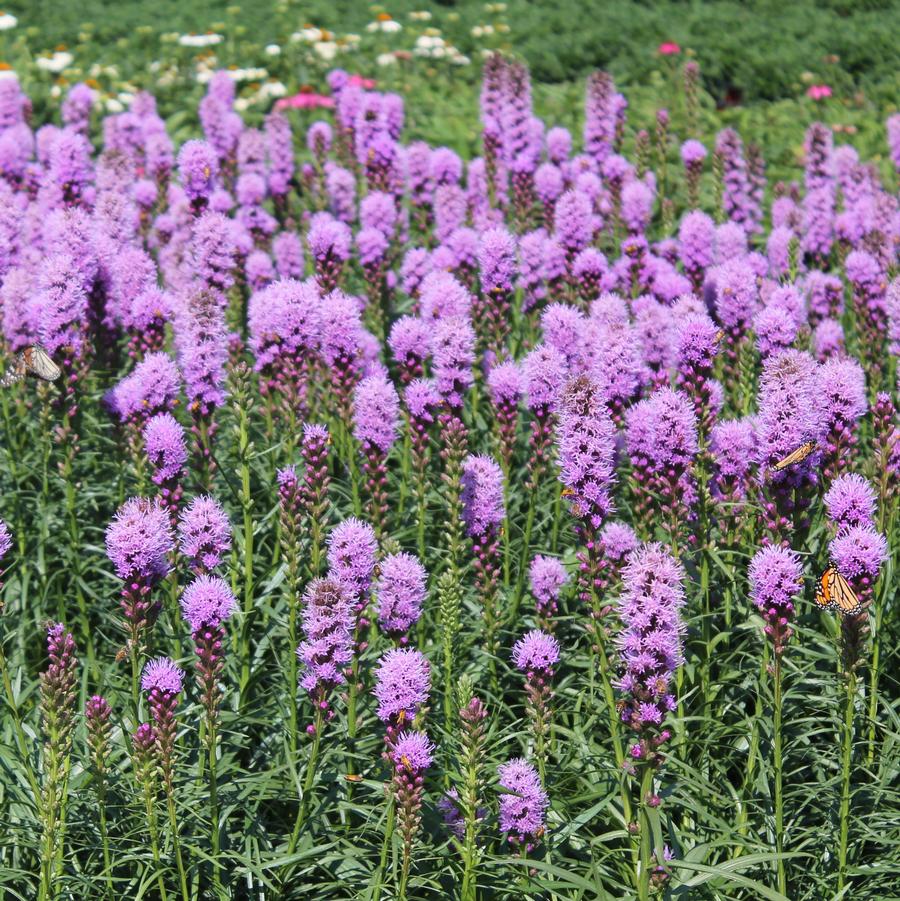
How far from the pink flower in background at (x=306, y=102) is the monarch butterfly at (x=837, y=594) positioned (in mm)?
10643

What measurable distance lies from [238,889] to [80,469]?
2.83 metres

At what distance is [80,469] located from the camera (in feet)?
23.4

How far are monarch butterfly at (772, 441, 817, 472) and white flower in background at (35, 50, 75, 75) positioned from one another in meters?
13.1

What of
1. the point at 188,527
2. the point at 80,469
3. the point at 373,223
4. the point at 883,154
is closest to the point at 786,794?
the point at 188,527

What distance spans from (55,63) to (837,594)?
1383 cm

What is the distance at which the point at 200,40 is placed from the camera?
656 inches

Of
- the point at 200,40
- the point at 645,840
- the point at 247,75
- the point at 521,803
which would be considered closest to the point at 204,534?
the point at 521,803

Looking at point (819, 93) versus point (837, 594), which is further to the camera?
point (819, 93)

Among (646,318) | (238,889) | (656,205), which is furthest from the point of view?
(656,205)

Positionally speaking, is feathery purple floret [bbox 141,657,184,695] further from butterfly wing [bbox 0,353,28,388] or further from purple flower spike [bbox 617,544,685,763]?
butterfly wing [bbox 0,353,28,388]

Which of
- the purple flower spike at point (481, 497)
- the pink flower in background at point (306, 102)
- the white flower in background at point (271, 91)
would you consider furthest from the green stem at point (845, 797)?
the white flower in background at point (271, 91)

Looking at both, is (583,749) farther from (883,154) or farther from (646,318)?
(883,154)

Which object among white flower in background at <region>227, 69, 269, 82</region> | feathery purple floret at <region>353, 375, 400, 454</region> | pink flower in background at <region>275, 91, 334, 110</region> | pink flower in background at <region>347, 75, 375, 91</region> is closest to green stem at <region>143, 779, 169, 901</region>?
feathery purple floret at <region>353, 375, 400, 454</region>

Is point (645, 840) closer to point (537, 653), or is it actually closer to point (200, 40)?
point (537, 653)
